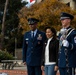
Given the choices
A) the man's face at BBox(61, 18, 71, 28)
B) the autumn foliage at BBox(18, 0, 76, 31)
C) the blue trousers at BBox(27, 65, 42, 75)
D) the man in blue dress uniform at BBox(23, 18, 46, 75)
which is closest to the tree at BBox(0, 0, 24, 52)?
the autumn foliage at BBox(18, 0, 76, 31)

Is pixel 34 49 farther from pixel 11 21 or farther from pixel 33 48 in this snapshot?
pixel 11 21

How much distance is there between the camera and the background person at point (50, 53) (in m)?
7.53

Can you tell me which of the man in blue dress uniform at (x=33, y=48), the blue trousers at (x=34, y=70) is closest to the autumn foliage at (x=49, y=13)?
the man in blue dress uniform at (x=33, y=48)

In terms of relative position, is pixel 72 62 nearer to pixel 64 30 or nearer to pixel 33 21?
pixel 64 30

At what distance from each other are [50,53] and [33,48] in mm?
476

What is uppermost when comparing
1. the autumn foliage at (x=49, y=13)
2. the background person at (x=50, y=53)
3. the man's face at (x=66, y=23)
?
the autumn foliage at (x=49, y=13)

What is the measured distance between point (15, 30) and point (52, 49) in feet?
139

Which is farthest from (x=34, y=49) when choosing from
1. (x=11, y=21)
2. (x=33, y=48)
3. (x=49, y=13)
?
(x=11, y=21)

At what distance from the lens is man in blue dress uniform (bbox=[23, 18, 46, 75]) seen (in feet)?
25.5

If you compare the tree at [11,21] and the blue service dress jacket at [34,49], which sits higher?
the tree at [11,21]

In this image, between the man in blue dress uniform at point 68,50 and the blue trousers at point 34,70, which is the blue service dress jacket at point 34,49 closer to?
the blue trousers at point 34,70

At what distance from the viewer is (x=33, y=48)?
7828mm

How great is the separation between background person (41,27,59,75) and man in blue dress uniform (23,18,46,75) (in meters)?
0.27

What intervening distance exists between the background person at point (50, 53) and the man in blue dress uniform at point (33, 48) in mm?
266
